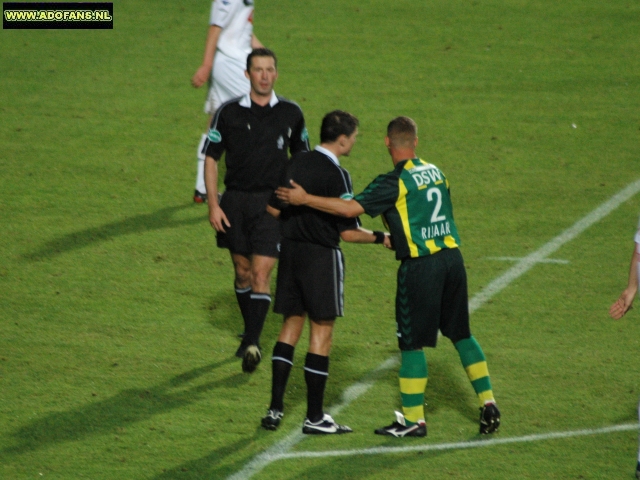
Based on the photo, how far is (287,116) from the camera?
776cm

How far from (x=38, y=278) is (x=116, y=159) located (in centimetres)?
326

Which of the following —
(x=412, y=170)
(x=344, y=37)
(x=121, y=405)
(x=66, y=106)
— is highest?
(x=344, y=37)

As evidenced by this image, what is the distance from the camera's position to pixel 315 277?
671 centimetres

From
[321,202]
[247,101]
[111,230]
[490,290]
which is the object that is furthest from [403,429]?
[111,230]

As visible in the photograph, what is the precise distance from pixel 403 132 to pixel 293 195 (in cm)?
82

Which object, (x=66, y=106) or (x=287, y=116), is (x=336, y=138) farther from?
(x=66, y=106)

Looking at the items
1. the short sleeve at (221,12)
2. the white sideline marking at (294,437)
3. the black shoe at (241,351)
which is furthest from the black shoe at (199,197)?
the white sideline marking at (294,437)

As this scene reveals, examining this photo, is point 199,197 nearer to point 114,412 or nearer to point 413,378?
point 114,412

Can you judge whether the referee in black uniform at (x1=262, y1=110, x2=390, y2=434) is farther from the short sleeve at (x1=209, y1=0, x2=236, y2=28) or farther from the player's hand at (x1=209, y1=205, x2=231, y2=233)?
the short sleeve at (x1=209, y1=0, x2=236, y2=28)

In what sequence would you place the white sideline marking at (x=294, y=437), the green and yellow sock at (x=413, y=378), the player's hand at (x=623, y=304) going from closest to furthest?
1. the player's hand at (x=623, y=304)
2. the white sideline marking at (x=294, y=437)
3. the green and yellow sock at (x=413, y=378)

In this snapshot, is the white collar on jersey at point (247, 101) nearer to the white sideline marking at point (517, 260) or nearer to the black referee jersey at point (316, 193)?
the black referee jersey at point (316, 193)

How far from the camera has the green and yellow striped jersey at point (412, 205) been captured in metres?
6.61

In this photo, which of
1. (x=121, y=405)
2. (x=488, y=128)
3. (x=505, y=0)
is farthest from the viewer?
(x=505, y=0)

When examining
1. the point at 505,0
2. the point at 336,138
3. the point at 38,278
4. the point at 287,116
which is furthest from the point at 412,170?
the point at 505,0
